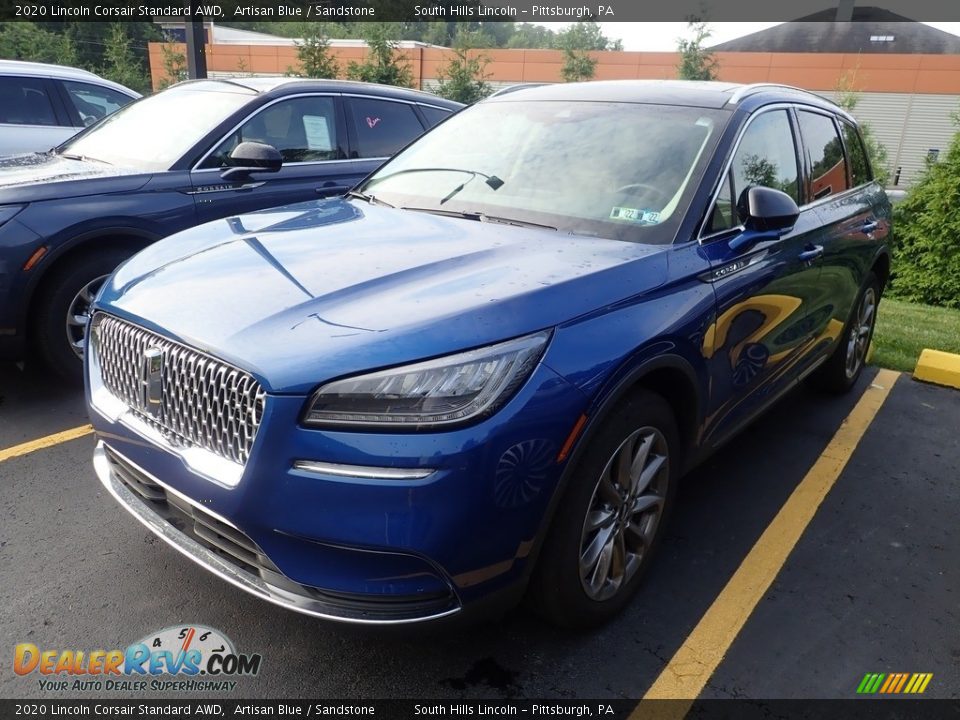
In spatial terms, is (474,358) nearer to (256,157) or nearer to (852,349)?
(256,157)

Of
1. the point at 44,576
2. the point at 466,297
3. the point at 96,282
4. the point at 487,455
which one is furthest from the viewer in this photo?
the point at 96,282

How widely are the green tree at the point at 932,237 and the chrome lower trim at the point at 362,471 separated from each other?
10486mm

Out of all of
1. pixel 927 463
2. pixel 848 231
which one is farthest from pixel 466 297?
pixel 927 463

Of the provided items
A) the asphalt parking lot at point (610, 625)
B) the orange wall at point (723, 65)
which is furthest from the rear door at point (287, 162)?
the orange wall at point (723, 65)

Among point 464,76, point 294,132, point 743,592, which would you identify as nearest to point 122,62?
point 464,76

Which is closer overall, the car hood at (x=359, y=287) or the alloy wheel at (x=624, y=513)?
the car hood at (x=359, y=287)

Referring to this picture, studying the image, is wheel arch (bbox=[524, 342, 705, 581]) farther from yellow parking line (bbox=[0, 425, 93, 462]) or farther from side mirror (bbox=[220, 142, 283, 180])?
side mirror (bbox=[220, 142, 283, 180])

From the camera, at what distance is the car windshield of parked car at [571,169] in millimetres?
2859

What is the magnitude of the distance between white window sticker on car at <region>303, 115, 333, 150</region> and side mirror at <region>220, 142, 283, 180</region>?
0.81 meters

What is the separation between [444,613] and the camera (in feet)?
6.44

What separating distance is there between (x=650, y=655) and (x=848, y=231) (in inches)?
Answer: 109

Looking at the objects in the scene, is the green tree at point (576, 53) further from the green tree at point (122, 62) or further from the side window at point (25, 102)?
the side window at point (25, 102)

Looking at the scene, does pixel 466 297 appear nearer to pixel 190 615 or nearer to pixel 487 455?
pixel 487 455

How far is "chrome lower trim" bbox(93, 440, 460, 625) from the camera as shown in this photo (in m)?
1.92
